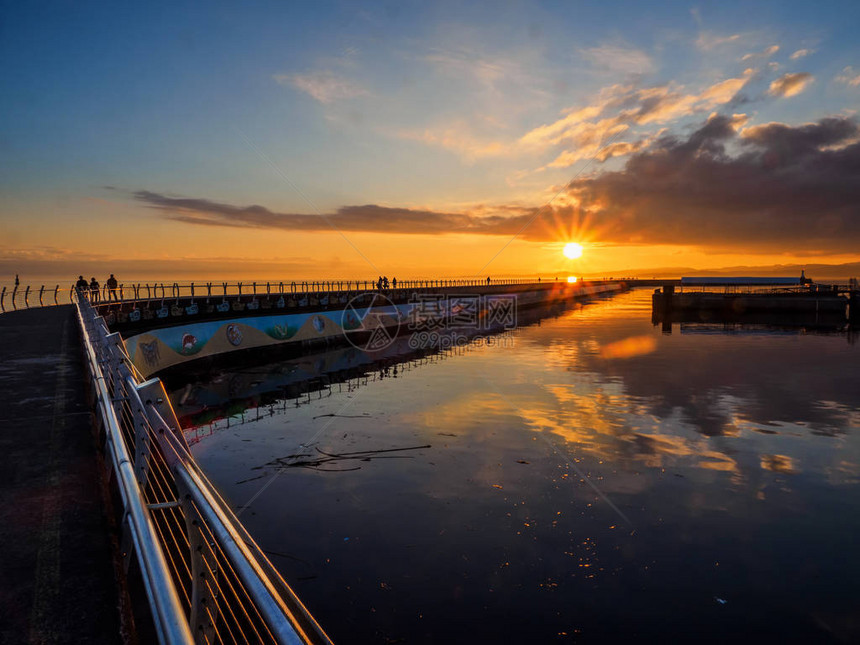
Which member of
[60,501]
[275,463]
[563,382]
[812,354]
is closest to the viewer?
[60,501]

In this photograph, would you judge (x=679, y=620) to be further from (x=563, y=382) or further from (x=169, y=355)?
(x=169, y=355)

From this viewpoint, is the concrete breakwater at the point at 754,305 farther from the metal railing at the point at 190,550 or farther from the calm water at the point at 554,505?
the metal railing at the point at 190,550

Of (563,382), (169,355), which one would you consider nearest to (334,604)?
(563,382)

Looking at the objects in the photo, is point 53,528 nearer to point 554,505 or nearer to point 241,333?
point 554,505

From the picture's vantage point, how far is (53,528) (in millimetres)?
5773

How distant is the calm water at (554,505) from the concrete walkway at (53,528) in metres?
4.48

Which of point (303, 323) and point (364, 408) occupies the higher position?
point (303, 323)

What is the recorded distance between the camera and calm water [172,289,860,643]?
29.2ft

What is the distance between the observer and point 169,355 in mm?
31281

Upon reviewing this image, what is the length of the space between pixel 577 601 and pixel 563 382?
21088 millimetres

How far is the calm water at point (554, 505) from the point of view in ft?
29.2

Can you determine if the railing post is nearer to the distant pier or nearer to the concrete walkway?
the concrete walkway

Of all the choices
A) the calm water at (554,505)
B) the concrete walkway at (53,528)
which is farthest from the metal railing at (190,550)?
the calm water at (554,505)

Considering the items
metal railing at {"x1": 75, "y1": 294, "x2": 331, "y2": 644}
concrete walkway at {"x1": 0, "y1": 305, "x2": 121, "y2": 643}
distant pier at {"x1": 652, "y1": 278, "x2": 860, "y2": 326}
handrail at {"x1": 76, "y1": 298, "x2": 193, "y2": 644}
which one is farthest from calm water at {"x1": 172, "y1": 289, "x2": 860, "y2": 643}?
distant pier at {"x1": 652, "y1": 278, "x2": 860, "y2": 326}
